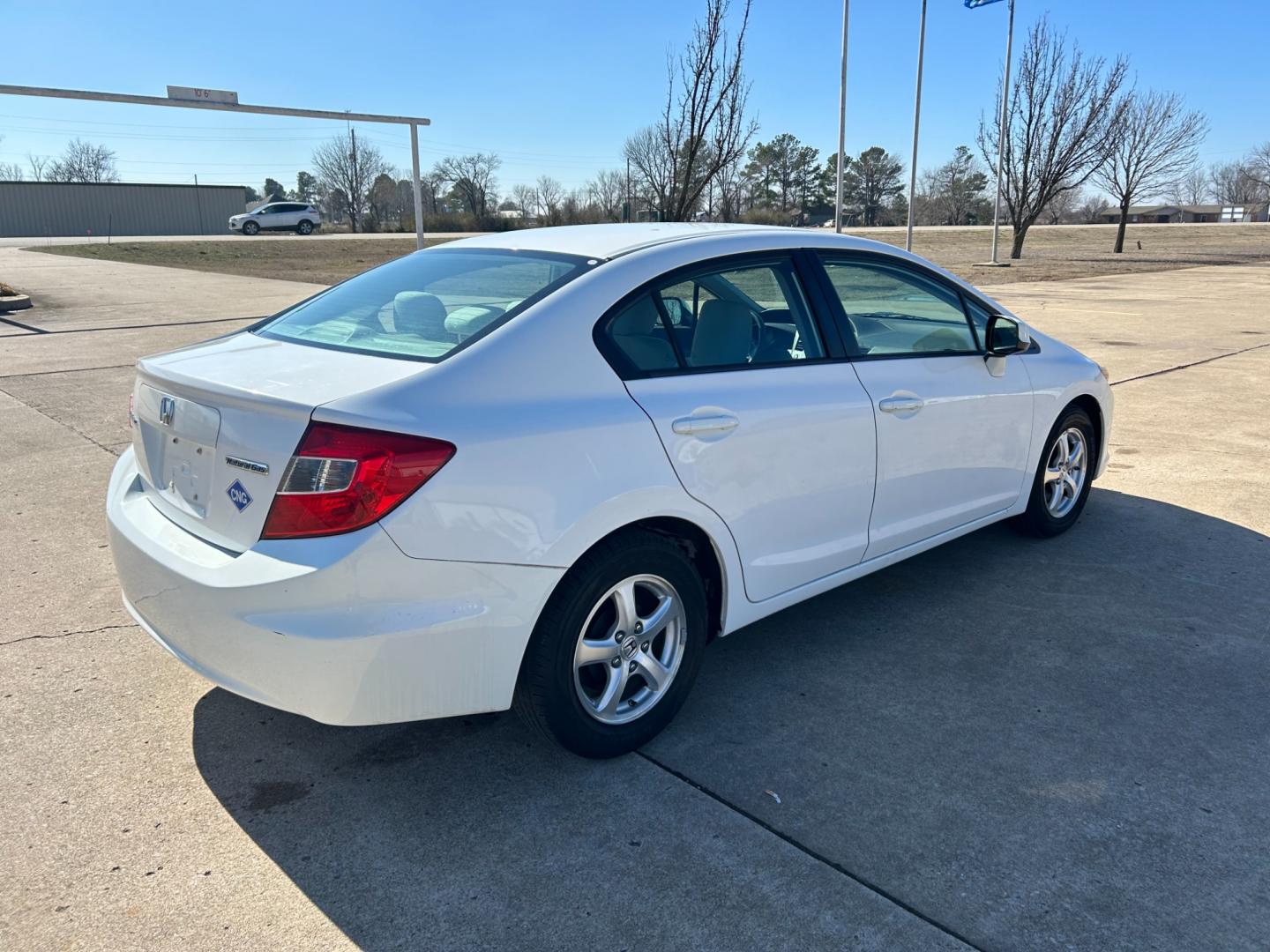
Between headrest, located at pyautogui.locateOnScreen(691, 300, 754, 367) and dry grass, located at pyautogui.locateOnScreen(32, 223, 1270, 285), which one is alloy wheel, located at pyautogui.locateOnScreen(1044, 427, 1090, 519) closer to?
headrest, located at pyautogui.locateOnScreen(691, 300, 754, 367)

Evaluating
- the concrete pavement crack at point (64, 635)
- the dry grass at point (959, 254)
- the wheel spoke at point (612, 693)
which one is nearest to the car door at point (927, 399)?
the wheel spoke at point (612, 693)

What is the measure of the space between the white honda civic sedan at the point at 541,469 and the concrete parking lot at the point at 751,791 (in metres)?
0.35

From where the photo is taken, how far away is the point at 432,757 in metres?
3.13

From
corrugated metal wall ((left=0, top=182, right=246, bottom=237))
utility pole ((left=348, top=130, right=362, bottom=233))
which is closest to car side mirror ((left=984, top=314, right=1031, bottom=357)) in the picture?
corrugated metal wall ((left=0, top=182, right=246, bottom=237))

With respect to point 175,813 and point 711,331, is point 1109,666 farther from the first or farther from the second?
point 175,813

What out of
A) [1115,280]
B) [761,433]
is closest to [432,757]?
[761,433]

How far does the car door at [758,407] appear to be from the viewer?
3.08 meters

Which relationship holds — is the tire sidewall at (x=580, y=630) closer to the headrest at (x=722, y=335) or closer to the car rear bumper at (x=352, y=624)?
the car rear bumper at (x=352, y=624)

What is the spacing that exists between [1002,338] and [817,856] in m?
2.61

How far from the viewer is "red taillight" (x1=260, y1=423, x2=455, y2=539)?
2.48 meters

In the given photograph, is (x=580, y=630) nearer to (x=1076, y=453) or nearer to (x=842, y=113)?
(x=1076, y=453)

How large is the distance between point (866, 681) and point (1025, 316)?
13.3 metres

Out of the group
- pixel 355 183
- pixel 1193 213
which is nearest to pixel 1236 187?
pixel 1193 213

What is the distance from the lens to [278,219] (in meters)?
55.0
